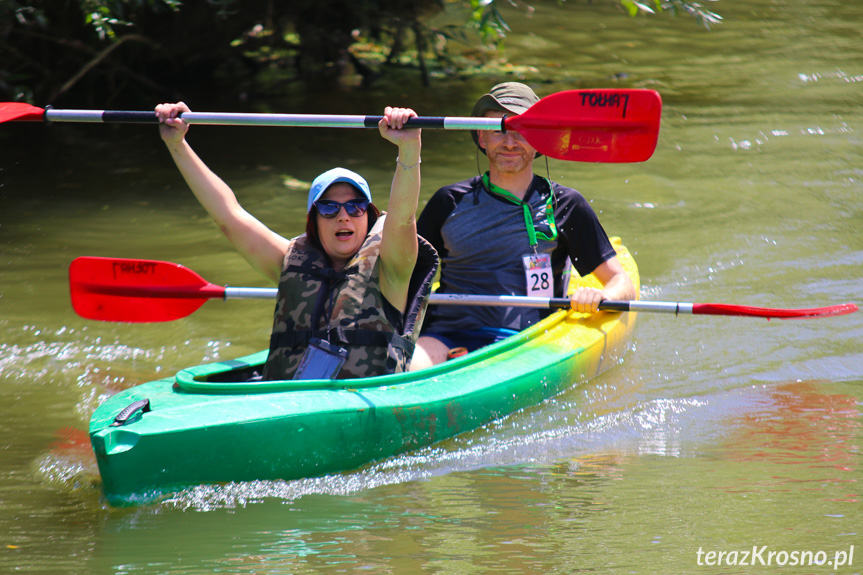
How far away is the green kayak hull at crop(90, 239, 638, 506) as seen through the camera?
3109 millimetres

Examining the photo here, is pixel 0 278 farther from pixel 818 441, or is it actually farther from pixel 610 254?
pixel 818 441

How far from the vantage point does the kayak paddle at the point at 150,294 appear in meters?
A: 4.30

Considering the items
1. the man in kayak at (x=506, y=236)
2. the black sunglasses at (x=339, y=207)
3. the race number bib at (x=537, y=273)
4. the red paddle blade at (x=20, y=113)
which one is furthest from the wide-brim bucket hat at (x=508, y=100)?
the red paddle blade at (x=20, y=113)

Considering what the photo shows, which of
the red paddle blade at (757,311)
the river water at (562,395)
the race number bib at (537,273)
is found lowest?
the river water at (562,395)

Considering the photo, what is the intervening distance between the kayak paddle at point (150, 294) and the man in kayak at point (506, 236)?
0.18 m

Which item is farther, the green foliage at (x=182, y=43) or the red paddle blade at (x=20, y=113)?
the green foliage at (x=182, y=43)

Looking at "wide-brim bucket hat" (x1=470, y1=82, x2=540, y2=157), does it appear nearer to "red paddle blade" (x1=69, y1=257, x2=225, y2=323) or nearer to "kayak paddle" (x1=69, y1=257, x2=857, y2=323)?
"kayak paddle" (x1=69, y1=257, x2=857, y2=323)

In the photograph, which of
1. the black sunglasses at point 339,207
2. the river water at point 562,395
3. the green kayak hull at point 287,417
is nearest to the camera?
the river water at point 562,395

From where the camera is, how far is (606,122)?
385cm

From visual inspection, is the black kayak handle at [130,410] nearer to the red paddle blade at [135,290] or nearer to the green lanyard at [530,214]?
the red paddle blade at [135,290]

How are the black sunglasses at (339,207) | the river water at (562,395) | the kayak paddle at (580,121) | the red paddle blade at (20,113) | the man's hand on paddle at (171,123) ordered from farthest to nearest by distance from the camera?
the red paddle blade at (20,113) < the kayak paddle at (580,121) < the man's hand on paddle at (171,123) < the black sunglasses at (339,207) < the river water at (562,395)

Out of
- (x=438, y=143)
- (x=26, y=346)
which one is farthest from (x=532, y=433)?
(x=438, y=143)

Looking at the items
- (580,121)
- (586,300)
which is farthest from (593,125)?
(586,300)

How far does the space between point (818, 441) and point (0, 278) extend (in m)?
4.69
